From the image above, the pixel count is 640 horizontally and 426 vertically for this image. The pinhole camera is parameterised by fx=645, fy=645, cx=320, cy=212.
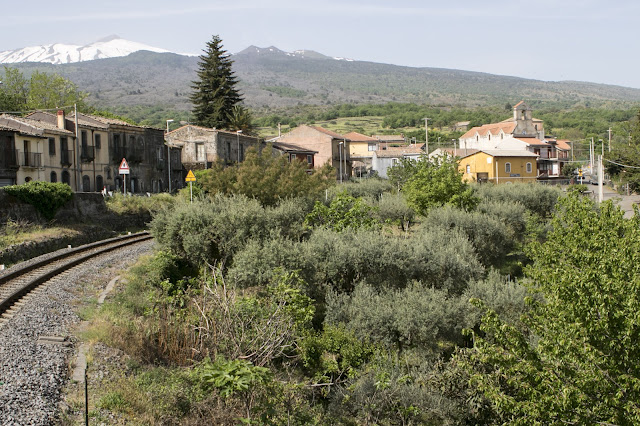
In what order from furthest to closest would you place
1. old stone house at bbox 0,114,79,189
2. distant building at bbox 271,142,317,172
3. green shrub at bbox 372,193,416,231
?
distant building at bbox 271,142,317,172
green shrub at bbox 372,193,416,231
old stone house at bbox 0,114,79,189

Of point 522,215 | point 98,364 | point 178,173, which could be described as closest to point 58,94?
point 178,173

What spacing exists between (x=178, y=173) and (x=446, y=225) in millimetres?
36695

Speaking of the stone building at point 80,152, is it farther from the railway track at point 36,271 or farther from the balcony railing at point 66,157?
the railway track at point 36,271

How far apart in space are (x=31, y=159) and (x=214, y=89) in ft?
129

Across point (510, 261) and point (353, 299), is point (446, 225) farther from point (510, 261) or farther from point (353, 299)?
point (353, 299)

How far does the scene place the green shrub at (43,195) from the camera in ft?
93.7

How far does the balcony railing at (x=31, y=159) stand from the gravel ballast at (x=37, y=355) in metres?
23.3

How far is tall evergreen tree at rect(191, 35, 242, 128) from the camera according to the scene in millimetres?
75812

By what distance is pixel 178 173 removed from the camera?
60938 millimetres

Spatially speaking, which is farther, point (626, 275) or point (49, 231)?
point (49, 231)

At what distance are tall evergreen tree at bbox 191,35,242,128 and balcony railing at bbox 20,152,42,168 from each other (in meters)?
36.1

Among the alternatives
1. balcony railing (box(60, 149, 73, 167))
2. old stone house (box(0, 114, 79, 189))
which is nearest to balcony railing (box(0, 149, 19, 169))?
old stone house (box(0, 114, 79, 189))

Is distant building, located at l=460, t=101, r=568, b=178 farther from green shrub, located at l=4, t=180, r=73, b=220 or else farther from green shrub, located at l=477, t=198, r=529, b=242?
green shrub, located at l=4, t=180, r=73, b=220

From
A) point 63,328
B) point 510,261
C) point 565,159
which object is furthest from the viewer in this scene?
point 565,159
